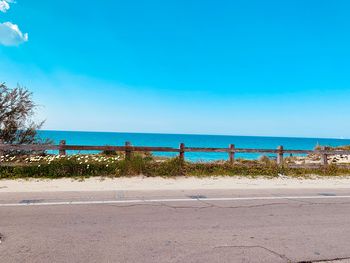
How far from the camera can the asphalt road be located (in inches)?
166

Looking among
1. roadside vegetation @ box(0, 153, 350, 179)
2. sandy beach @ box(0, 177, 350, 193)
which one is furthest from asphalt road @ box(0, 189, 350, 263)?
roadside vegetation @ box(0, 153, 350, 179)

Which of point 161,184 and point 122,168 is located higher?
point 122,168

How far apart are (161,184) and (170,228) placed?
15.2 feet

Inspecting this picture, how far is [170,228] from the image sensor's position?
17.5ft

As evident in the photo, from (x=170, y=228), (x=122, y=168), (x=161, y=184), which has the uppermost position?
(x=122, y=168)

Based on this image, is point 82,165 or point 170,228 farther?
point 82,165

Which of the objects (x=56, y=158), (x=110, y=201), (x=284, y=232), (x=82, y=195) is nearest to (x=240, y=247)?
(x=284, y=232)

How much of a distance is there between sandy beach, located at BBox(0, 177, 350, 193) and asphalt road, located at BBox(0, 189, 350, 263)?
908 mm

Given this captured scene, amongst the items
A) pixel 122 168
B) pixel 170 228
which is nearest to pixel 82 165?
pixel 122 168

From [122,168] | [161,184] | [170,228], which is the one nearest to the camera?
[170,228]

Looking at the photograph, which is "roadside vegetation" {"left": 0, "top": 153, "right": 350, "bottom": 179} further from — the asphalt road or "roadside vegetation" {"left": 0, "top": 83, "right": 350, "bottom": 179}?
the asphalt road

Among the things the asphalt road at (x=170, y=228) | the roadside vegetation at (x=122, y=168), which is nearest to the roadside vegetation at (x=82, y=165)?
the roadside vegetation at (x=122, y=168)

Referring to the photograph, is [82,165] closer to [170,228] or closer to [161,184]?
[161,184]

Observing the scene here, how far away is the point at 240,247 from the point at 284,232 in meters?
1.18
